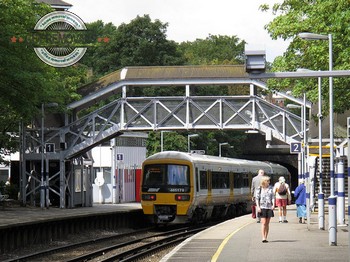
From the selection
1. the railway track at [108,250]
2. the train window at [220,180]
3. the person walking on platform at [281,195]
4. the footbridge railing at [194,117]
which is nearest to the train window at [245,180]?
the footbridge railing at [194,117]

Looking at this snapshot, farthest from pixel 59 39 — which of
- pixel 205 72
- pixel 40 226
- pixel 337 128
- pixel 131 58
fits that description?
pixel 131 58

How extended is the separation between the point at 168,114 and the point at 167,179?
14.5 metres

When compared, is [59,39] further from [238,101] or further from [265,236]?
[238,101]

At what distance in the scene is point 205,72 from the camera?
53.6m

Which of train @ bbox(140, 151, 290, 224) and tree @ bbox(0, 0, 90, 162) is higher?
A: tree @ bbox(0, 0, 90, 162)

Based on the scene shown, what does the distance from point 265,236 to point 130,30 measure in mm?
68311

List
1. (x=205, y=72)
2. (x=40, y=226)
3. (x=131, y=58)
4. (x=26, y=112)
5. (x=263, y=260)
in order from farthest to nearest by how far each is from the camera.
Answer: (x=131, y=58) → (x=205, y=72) → (x=26, y=112) → (x=40, y=226) → (x=263, y=260)

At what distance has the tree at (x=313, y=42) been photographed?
112 ft

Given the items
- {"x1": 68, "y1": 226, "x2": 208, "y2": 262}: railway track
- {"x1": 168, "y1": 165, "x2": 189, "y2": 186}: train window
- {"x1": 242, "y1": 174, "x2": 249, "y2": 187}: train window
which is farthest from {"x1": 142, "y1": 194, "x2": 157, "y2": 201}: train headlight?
{"x1": 242, "y1": 174, "x2": 249, "y2": 187}: train window

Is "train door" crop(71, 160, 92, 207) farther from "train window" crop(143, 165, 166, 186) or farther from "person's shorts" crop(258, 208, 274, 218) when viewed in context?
"person's shorts" crop(258, 208, 274, 218)

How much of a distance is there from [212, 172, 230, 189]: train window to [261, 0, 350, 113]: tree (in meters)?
5.49

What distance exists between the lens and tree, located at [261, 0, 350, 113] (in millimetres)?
34188

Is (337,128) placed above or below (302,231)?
above

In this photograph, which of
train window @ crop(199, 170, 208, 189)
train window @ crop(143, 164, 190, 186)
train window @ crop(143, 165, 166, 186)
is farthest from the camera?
train window @ crop(199, 170, 208, 189)
